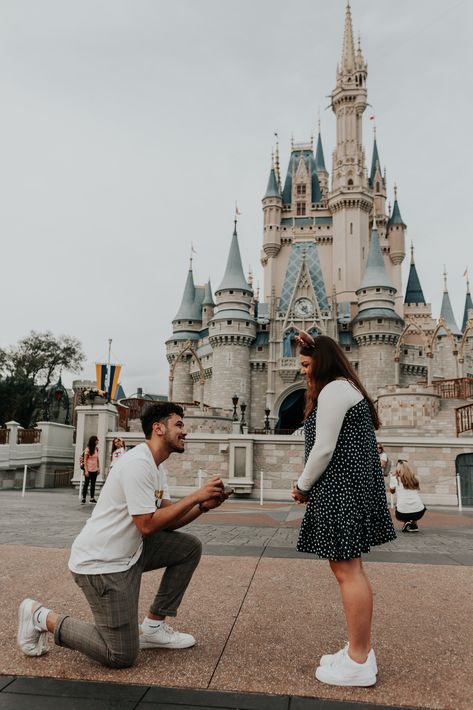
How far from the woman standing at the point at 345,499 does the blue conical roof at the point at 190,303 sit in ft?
180

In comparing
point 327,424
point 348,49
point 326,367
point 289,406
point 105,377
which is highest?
point 348,49

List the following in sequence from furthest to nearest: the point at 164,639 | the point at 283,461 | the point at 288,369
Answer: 1. the point at 288,369
2. the point at 283,461
3. the point at 164,639

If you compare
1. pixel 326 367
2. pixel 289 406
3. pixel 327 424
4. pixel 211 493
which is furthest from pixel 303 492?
pixel 289 406

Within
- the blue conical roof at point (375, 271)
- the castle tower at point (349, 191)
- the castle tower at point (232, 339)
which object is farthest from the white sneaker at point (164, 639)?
the castle tower at point (349, 191)

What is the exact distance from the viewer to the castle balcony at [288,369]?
4691 centimetres

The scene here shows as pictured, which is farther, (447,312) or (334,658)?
(447,312)

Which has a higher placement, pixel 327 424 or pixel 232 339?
pixel 232 339

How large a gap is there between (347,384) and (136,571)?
1.50m

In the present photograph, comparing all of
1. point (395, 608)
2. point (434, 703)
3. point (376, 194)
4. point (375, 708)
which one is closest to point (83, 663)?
point (375, 708)

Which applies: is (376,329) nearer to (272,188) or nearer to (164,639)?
(272,188)

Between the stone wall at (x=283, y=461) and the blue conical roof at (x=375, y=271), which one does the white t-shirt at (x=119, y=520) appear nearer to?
the stone wall at (x=283, y=461)

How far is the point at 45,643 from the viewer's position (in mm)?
2834

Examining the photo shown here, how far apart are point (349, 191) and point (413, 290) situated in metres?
14.1

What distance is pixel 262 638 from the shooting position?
3.12 meters
